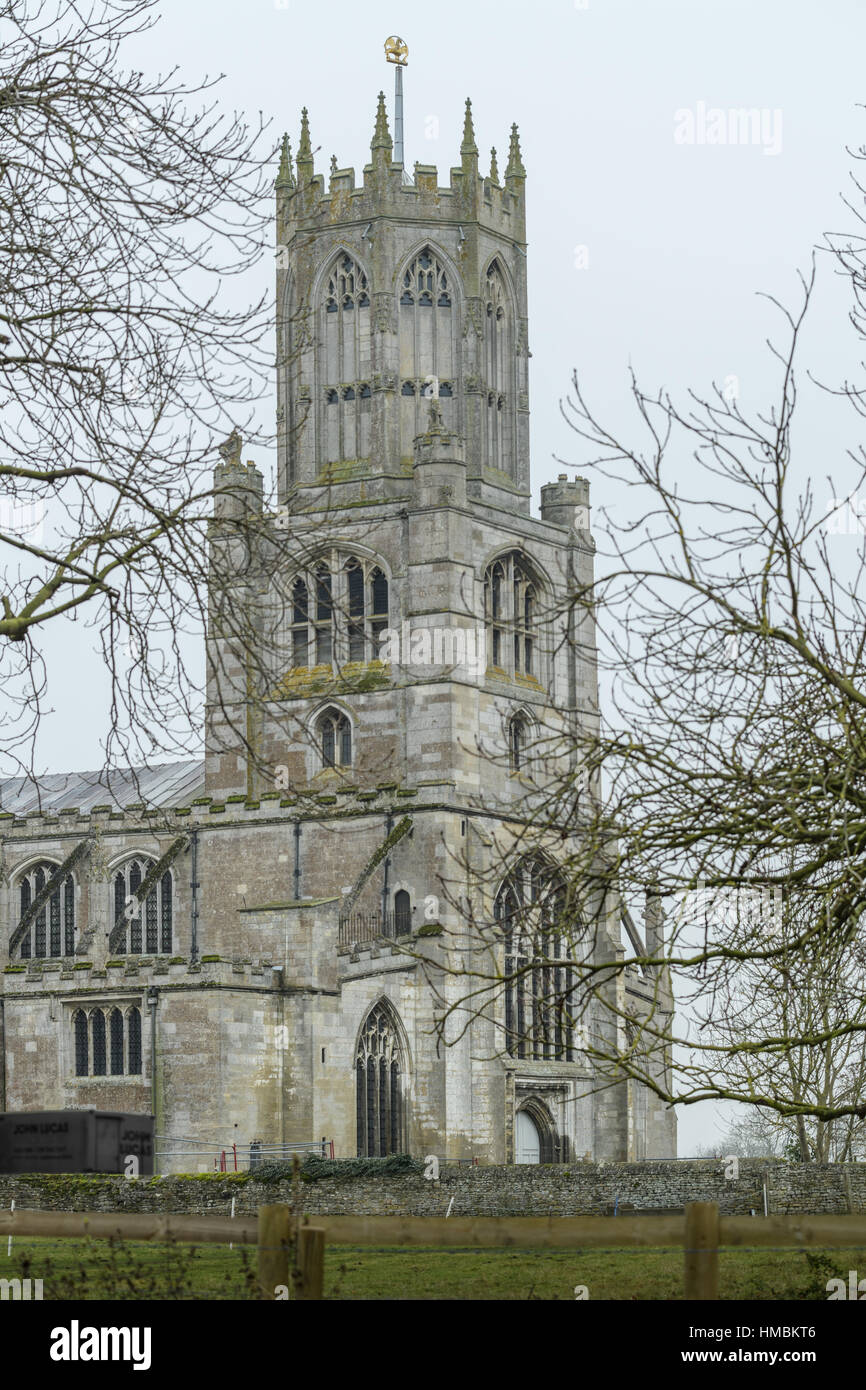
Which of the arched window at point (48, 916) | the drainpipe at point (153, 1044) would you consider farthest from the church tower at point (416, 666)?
the arched window at point (48, 916)

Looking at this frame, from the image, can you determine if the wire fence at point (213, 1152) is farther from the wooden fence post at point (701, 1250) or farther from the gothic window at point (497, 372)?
the wooden fence post at point (701, 1250)

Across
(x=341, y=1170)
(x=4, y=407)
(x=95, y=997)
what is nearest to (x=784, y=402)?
(x=4, y=407)

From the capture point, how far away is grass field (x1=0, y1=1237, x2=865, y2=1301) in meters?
16.2

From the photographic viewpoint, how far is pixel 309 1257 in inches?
519

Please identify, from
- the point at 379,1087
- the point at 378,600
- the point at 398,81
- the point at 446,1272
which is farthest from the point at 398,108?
the point at 446,1272

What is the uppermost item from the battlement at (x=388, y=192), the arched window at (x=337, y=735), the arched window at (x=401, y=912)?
the battlement at (x=388, y=192)

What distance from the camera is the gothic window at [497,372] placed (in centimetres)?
5881

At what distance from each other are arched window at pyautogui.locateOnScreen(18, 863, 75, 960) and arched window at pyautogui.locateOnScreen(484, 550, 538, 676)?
472 inches

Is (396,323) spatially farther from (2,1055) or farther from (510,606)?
(2,1055)

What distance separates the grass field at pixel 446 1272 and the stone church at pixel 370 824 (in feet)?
64.9

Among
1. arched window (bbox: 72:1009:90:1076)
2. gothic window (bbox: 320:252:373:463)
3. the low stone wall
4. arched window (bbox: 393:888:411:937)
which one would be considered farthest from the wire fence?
gothic window (bbox: 320:252:373:463)

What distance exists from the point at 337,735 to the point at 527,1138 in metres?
10.5

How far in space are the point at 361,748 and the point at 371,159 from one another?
15594 millimetres

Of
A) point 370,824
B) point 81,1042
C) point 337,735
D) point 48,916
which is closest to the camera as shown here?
point 81,1042
